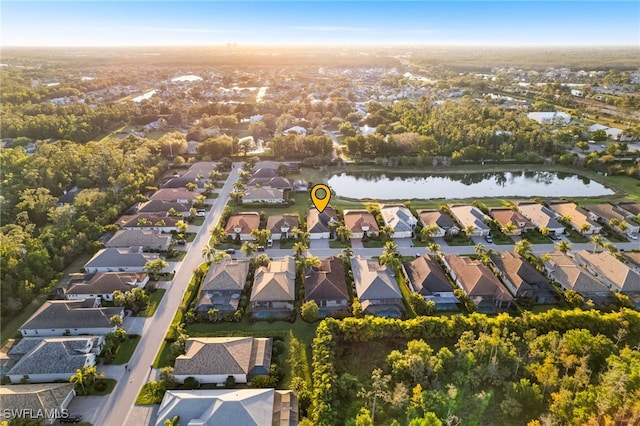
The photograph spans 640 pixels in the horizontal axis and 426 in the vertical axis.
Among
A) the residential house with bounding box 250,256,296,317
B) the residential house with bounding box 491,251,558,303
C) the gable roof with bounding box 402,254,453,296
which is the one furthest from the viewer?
the residential house with bounding box 491,251,558,303

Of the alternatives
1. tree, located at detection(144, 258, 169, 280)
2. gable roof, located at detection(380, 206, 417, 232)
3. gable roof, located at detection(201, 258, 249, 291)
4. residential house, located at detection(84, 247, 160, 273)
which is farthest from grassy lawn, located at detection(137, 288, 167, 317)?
gable roof, located at detection(380, 206, 417, 232)

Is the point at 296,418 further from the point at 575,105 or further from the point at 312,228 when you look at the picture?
the point at 575,105

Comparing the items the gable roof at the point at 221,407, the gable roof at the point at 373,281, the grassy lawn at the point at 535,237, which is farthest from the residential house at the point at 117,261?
the grassy lawn at the point at 535,237

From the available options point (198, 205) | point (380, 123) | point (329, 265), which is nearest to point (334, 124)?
point (380, 123)

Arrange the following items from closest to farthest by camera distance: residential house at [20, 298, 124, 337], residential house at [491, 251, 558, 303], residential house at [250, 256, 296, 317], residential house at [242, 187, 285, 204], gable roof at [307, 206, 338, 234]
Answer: residential house at [20, 298, 124, 337] < residential house at [250, 256, 296, 317] < residential house at [491, 251, 558, 303] < gable roof at [307, 206, 338, 234] < residential house at [242, 187, 285, 204]

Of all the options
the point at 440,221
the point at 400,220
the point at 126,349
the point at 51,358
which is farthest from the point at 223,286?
the point at 440,221

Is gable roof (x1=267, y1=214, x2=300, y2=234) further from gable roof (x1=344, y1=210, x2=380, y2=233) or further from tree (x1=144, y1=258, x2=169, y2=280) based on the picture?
tree (x1=144, y1=258, x2=169, y2=280)

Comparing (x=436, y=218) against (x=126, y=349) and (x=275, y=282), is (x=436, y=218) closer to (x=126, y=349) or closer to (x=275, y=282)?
(x=275, y=282)
